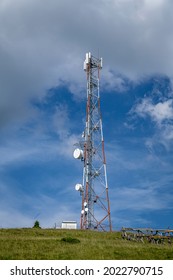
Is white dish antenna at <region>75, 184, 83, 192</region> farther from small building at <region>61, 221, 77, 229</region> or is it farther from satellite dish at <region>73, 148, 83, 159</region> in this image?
small building at <region>61, 221, 77, 229</region>

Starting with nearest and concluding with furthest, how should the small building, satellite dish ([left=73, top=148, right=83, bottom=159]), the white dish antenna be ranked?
the white dish antenna < satellite dish ([left=73, top=148, right=83, bottom=159]) < the small building

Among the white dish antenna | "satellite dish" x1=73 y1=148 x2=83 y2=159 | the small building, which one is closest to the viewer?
the white dish antenna

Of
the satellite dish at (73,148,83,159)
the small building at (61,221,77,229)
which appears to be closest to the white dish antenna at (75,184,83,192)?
the satellite dish at (73,148,83,159)

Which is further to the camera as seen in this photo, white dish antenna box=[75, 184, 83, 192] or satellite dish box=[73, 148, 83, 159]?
satellite dish box=[73, 148, 83, 159]

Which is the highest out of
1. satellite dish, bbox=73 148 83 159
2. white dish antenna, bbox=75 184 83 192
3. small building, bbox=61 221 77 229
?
satellite dish, bbox=73 148 83 159

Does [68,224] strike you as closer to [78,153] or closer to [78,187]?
[78,187]

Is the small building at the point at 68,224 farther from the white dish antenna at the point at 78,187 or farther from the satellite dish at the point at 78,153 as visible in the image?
the satellite dish at the point at 78,153

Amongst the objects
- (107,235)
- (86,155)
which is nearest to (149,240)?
(107,235)

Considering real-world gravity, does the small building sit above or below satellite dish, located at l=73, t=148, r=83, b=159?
below

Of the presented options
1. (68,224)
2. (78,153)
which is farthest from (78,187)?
(68,224)

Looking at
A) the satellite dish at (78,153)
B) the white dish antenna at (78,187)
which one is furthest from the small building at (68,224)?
the satellite dish at (78,153)

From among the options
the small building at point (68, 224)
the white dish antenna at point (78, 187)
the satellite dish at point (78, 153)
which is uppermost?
the satellite dish at point (78, 153)
